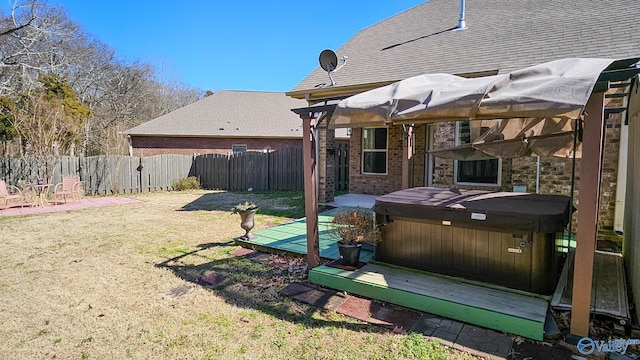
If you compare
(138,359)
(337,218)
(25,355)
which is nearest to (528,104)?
(337,218)

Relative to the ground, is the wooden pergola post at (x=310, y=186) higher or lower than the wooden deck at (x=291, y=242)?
higher

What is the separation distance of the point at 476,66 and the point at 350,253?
16.8ft

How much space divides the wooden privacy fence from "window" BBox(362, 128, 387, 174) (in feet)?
8.94

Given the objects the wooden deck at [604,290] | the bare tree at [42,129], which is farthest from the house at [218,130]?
the wooden deck at [604,290]

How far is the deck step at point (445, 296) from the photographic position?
10.2 feet

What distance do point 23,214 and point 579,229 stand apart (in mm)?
12037

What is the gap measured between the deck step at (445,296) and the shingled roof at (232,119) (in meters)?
14.6

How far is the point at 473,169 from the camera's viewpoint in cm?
805

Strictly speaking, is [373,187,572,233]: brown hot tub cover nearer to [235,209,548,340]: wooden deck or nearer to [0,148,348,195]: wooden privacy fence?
[235,209,548,340]: wooden deck

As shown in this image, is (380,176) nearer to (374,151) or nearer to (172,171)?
(374,151)

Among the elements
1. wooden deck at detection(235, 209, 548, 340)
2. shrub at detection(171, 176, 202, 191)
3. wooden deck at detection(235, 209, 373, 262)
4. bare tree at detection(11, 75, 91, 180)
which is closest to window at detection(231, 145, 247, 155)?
shrub at detection(171, 176, 202, 191)

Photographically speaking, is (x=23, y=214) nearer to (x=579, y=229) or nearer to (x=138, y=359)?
(x=138, y=359)

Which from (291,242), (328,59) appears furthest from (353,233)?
(328,59)

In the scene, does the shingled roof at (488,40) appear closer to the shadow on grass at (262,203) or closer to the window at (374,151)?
the window at (374,151)
